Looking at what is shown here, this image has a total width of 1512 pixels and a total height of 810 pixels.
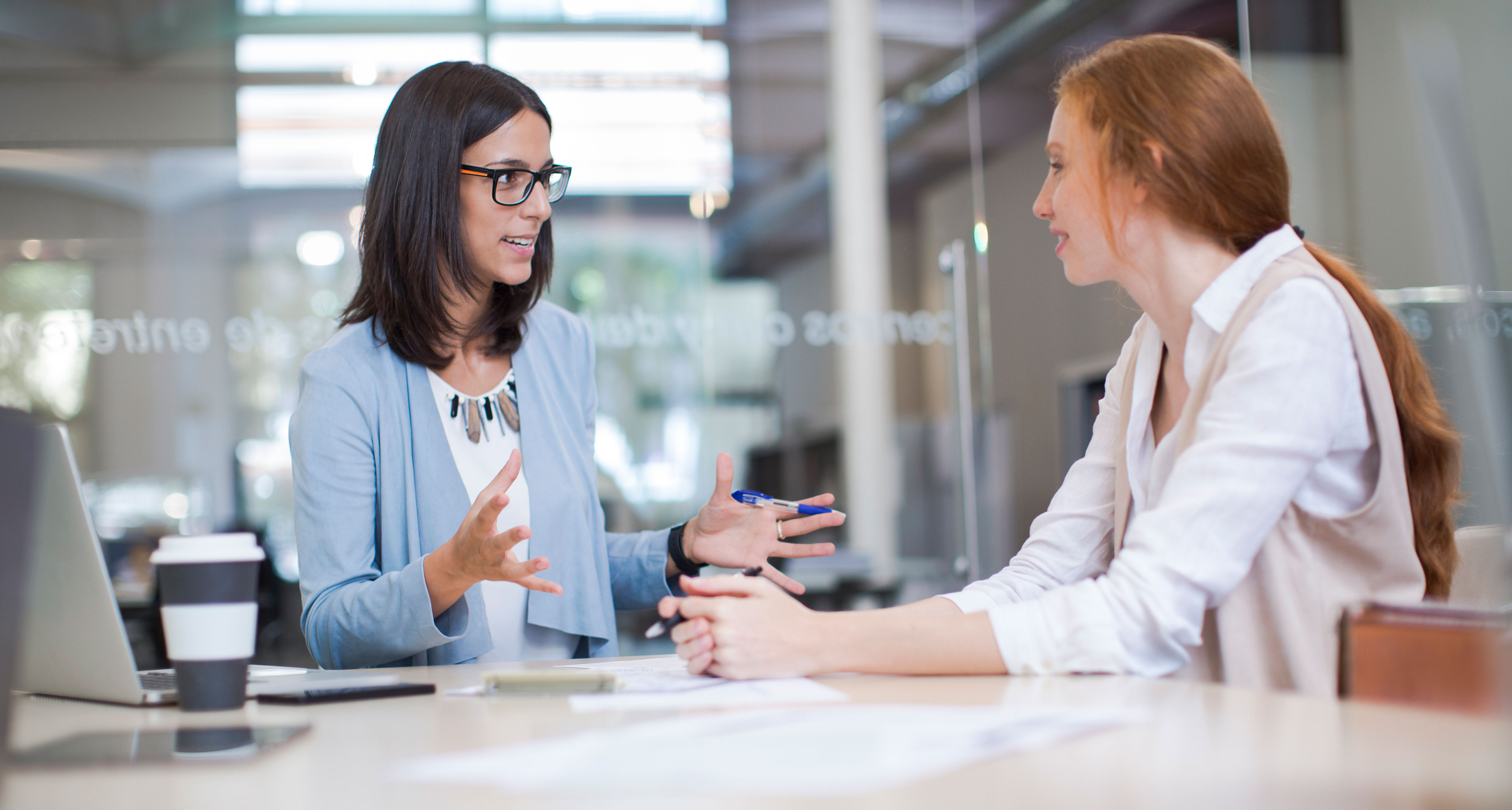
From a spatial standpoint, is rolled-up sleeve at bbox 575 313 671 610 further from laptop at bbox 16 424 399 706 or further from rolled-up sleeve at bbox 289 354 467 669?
laptop at bbox 16 424 399 706

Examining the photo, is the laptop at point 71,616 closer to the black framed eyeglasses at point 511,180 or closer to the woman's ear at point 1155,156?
the black framed eyeglasses at point 511,180

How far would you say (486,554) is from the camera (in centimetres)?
130

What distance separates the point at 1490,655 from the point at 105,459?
4501 millimetres

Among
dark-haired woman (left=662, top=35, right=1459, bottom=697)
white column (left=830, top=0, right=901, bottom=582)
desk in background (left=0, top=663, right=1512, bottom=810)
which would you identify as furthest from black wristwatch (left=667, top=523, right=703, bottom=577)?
white column (left=830, top=0, right=901, bottom=582)

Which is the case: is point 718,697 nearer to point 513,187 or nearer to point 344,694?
point 344,694

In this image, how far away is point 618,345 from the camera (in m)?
4.40

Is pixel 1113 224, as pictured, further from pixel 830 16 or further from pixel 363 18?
pixel 363 18

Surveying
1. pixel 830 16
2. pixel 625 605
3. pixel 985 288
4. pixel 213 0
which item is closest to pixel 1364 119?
pixel 985 288

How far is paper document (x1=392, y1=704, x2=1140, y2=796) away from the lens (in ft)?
2.21

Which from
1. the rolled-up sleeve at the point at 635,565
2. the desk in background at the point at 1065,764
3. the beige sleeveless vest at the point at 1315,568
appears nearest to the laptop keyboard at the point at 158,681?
the desk in background at the point at 1065,764

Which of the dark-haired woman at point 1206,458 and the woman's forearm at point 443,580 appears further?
the woman's forearm at point 443,580

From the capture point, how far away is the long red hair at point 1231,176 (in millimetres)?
1249

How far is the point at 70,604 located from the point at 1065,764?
94cm

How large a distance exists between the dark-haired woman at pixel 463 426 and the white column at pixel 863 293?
2.54m
